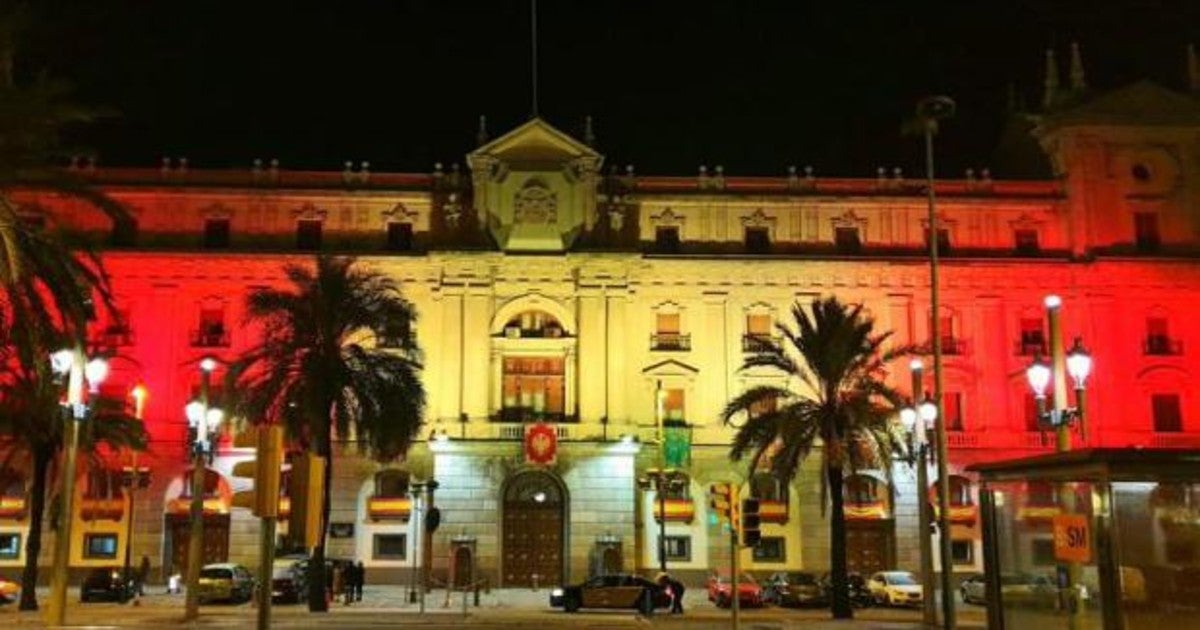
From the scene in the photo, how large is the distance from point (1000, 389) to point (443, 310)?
2562cm

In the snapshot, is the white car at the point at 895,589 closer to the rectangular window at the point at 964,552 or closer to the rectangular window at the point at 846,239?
the rectangular window at the point at 964,552

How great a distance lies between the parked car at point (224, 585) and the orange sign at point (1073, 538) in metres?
33.7

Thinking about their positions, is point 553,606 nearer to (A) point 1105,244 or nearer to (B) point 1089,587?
(B) point 1089,587

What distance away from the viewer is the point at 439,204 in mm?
56625

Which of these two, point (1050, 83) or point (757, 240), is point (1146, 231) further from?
point (757, 240)

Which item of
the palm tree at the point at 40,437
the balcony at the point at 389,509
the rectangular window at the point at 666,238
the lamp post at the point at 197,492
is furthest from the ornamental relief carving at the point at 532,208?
the lamp post at the point at 197,492

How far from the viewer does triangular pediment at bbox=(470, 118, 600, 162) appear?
55.9m

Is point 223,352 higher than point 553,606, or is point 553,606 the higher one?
point 223,352

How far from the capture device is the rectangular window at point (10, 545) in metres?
52.3

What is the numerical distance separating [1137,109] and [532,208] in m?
28.9

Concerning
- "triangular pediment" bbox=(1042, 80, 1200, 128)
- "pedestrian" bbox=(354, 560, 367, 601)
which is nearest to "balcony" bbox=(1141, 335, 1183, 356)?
"triangular pediment" bbox=(1042, 80, 1200, 128)

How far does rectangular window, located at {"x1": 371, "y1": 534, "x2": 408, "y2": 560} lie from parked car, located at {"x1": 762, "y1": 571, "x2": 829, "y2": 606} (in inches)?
654

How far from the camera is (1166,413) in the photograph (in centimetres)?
5484

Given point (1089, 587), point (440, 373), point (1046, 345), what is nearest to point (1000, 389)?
point (1046, 345)
